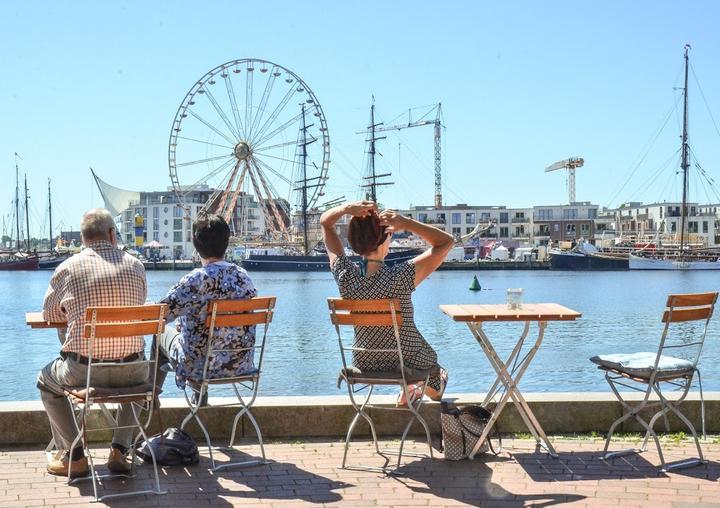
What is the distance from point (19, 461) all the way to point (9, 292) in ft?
194

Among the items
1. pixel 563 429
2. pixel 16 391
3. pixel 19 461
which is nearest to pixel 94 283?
pixel 19 461

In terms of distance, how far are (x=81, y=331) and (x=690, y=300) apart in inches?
132

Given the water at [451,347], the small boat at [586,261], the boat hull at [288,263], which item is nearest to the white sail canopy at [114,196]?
the boat hull at [288,263]

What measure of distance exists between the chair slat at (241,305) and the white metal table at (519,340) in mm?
1057

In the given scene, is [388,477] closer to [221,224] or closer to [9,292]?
[221,224]

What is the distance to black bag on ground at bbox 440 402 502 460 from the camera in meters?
5.51

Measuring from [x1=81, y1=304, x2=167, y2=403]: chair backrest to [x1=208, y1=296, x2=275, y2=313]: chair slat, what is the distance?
1.33 feet

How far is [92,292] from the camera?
516cm

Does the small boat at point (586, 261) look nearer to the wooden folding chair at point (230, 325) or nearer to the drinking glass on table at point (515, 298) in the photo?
the drinking glass on table at point (515, 298)

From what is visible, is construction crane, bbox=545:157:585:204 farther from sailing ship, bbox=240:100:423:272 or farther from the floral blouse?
the floral blouse

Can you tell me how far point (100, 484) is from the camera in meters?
5.02

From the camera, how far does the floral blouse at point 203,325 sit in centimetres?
555

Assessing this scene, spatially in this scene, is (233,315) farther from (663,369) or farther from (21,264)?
(21,264)

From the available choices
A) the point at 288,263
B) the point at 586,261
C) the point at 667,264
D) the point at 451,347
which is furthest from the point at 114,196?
the point at 451,347
